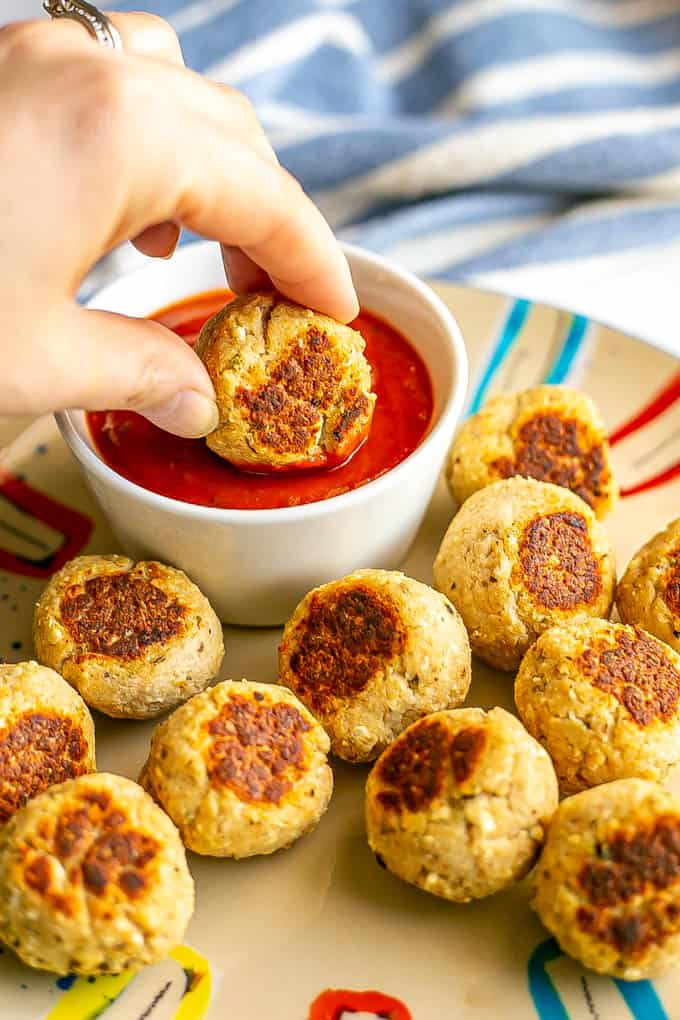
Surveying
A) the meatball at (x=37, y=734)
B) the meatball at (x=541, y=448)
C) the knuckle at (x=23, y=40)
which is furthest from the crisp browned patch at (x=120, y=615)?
the knuckle at (x=23, y=40)

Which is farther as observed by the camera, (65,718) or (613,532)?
(613,532)

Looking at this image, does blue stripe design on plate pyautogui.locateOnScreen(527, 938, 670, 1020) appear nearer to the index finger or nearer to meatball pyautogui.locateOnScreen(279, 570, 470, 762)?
meatball pyautogui.locateOnScreen(279, 570, 470, 762)

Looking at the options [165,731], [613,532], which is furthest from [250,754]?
[613,532]

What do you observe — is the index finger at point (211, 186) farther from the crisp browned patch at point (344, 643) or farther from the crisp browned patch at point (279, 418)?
the crisp browned patch at point (344, 643)

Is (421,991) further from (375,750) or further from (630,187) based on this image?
(630,187)

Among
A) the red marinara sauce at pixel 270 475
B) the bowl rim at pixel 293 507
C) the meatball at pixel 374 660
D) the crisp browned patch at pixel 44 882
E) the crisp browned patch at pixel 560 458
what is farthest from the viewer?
the crisp browned patch at pixel 560 458

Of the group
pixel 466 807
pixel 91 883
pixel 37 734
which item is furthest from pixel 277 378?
pixel 91 883
